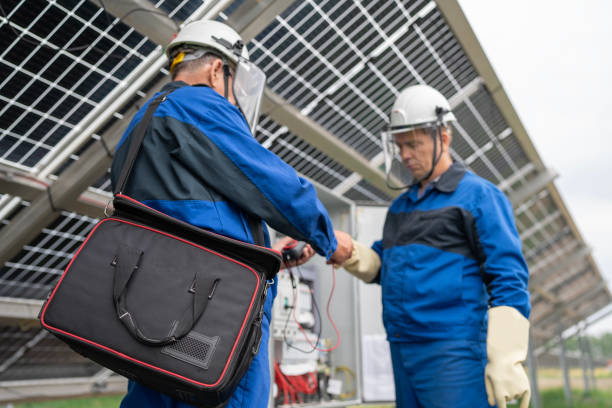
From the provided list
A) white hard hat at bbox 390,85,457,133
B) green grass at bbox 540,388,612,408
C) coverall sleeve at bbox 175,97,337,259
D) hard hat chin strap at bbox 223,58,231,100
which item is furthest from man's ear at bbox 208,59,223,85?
green grass at bbox 540,388,612,408

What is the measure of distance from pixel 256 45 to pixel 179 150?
259 centimetres

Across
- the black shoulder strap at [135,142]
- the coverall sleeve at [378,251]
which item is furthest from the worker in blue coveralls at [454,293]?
the black shoulder strap at [135,142]

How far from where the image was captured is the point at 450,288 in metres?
2.42

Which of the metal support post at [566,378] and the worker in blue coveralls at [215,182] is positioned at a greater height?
the metal support post at [566,378]

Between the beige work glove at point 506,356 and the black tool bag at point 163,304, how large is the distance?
4.09 ft

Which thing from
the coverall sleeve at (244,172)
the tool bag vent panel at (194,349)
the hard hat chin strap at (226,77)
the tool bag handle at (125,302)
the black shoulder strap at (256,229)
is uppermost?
the hard hat chin strap at (226,77)

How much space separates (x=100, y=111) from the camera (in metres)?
3.79

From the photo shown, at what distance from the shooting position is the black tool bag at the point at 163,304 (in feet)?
4.48

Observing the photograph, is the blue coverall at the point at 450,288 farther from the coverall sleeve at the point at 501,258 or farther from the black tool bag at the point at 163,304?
the black tool bag at the point at 163,304

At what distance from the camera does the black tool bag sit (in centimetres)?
136

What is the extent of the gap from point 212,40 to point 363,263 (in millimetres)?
1498

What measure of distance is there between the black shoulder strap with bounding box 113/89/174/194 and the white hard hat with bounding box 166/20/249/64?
1.64 ft

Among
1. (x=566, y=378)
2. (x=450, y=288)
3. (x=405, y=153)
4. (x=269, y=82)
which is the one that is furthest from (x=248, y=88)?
(x=566, y=378)

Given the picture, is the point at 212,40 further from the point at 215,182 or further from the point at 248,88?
the point at 215,182
